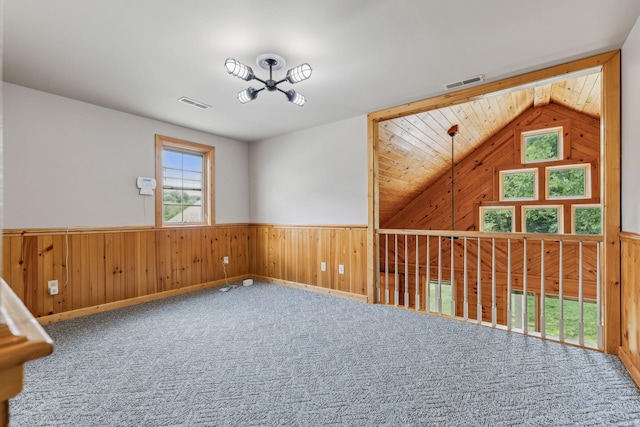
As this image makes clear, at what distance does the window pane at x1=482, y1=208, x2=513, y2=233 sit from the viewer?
5486 millimetres

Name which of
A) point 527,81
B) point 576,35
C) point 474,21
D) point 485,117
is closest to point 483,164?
point 485,117

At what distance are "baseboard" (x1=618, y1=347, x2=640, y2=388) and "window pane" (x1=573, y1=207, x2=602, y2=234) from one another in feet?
10.6

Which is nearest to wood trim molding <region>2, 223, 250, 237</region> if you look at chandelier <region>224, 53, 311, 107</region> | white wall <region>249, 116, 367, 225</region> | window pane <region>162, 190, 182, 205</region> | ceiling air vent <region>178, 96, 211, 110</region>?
window pane <region>162, 190, 182, 205</region>

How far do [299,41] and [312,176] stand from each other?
2.15 m

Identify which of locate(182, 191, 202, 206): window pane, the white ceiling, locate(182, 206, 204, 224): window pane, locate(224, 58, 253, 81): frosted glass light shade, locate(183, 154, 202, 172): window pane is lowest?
locate(182, 206, 204, 224): window pane

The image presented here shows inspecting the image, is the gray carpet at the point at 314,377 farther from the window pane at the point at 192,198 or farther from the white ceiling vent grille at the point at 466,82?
the white ceiling vent grille at the point at 466,82

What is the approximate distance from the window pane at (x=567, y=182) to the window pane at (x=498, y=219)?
699 mm

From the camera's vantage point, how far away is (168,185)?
4.09 metres

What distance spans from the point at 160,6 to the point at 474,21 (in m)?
1.93

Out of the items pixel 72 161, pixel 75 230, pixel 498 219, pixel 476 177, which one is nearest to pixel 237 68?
pixel 72 161

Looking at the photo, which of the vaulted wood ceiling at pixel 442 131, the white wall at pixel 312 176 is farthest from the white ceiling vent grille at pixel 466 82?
the white wall at pixel 312 176

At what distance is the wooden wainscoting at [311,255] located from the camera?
12.6ft

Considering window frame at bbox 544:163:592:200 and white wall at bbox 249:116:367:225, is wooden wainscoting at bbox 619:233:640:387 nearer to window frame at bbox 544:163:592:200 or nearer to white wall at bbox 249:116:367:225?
white wall at bbox 249:116:367:225

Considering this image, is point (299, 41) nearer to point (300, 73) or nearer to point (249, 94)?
point (300, 73)
